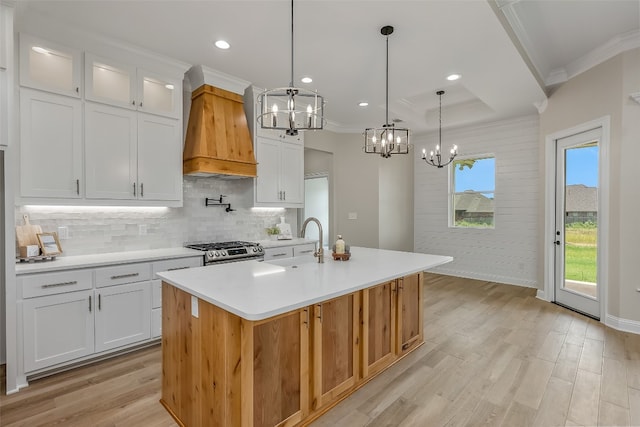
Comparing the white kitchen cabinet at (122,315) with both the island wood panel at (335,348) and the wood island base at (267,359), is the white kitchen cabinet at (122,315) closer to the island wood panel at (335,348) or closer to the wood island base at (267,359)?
the wood island base at (267,359)

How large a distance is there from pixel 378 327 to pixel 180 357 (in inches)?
56.6

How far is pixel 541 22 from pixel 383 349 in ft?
11.4

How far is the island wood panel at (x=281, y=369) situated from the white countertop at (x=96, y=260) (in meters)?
1.88

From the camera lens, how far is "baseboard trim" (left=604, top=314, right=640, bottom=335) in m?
3.38

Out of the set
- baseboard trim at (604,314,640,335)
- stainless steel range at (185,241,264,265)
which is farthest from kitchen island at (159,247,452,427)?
baseboard trim at (604,314,640,335)

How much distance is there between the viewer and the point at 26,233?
271cm

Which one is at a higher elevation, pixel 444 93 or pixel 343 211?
pixel 444 93

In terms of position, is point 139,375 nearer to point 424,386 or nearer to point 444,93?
point 424,386

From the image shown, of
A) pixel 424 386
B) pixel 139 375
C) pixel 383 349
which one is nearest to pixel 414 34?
pixel 383 349

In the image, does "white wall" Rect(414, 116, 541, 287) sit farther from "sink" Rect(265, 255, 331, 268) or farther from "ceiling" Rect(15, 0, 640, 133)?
"sink" Rect(265, 255, 331, 268)

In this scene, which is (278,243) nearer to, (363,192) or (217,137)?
(217,137)

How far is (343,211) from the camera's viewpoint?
627 cm

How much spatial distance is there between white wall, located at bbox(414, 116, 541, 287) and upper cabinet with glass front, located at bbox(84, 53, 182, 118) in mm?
4982

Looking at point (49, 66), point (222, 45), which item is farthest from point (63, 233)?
point (222, 45)
